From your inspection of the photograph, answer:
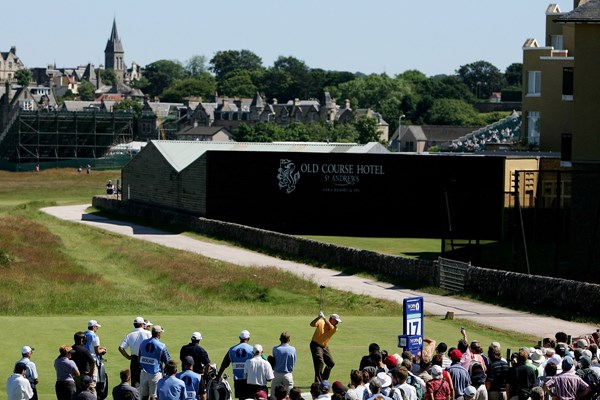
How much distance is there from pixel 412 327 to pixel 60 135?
130445 millimetres

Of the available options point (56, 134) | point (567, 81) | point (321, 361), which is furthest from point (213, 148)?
point (56, 134)

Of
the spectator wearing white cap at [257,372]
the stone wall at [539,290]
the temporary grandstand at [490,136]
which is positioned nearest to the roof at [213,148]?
the temporary grandstand at [490,136]

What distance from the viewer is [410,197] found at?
65.3m

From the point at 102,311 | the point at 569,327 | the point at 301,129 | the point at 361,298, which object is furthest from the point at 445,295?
the point at 301,129

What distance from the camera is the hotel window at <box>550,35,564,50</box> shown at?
7400 cm

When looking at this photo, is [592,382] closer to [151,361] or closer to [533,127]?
[151,361]

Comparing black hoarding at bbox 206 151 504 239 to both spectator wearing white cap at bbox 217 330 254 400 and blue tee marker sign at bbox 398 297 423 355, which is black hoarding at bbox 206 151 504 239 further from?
spectator wearing white cap at bbox 217 330 254 400

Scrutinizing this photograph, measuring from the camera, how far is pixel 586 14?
50.0 meters

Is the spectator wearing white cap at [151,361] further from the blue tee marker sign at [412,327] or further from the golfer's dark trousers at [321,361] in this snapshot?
the blue tee marker sign at [412,327]

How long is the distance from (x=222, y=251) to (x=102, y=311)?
2093 centimetres

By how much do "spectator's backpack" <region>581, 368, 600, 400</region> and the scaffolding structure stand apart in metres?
132

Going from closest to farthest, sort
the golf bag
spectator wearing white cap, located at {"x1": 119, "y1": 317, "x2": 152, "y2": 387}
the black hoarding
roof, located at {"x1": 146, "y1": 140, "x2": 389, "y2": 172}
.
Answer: the golf bag
spectator wearing white cap, located at {"x1": 119, "y1": 317, "x2": 152, "y2": 387}
the black hoarding
roof, located at {"x1": 146, "y1": 140, "x2": 389, "y2": 172}

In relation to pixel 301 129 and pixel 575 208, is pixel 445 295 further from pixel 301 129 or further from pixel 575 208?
pixel 301 129

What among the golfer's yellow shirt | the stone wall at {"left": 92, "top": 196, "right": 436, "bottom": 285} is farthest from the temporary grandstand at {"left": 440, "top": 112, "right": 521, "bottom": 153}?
the golfer's yellow shirt
